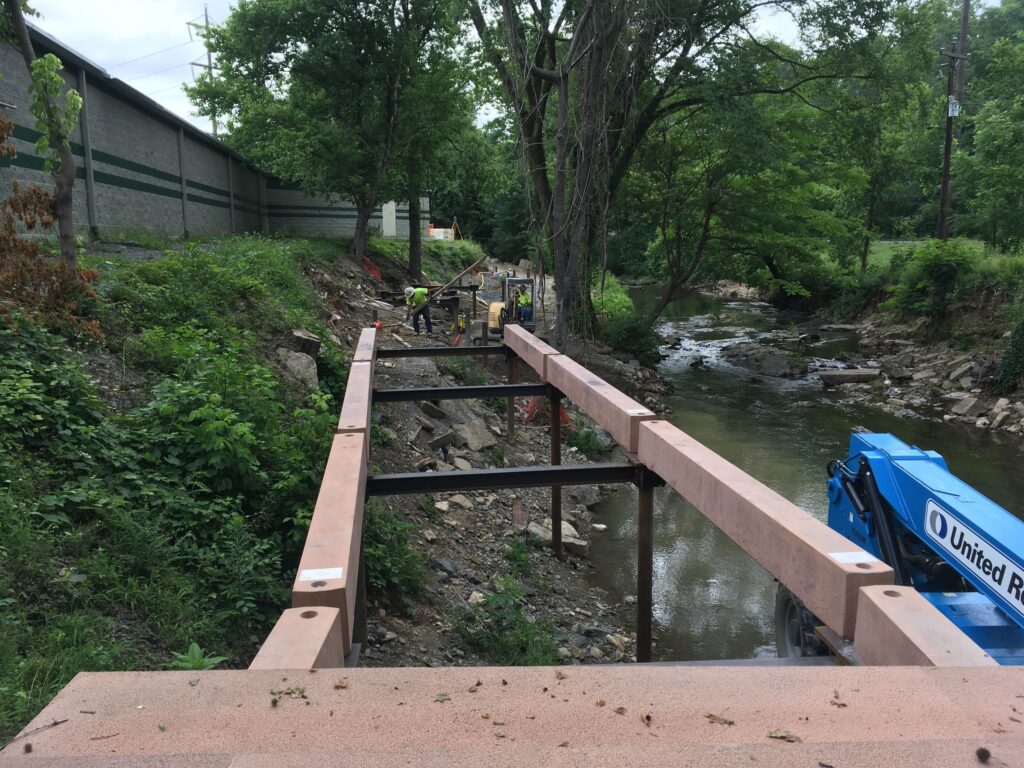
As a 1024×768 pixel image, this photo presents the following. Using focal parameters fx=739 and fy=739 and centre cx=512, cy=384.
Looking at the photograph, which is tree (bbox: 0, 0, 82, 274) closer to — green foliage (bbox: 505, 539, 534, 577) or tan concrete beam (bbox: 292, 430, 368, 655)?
tan concrete beam (bbox: 292, 430, 368, 655)

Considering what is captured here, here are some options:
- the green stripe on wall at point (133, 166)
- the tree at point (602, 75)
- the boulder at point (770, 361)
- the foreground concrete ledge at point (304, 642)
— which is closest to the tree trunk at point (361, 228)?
the green stripe on wall at point (133, 166)

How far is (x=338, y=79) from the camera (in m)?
20.1

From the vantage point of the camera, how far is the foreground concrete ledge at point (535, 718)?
4.95 feet

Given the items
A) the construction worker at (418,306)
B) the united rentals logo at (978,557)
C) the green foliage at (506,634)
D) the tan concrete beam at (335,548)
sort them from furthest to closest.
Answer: the construction worker at (418,306)
the green foliage at (506,634)
the united rentals logo at (978,557)
the tan concrete beam at (335,548)

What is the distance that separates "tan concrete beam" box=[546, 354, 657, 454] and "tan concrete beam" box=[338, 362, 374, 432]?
66.5 inches

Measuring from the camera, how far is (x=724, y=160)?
63.1ft

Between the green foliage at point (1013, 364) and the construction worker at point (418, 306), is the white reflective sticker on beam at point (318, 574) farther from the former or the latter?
the green foliage at point (1013, 364)

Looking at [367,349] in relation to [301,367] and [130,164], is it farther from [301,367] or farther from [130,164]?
[130,164]

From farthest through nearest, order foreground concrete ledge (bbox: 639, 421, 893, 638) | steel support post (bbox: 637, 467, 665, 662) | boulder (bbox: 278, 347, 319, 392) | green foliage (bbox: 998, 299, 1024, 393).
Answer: green foliage (bbox: 998, 299, 1024, 393)
boulder (bbox: 278, 347, 319, 392)
steel support post (bbox: 637, 467, 665, 662)
foreground concrete ledge (bbox: 639, 421, 893, 638)

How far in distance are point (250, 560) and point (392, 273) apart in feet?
63.6

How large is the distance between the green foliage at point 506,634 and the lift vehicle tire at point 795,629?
66.3 inches

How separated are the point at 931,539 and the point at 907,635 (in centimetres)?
254

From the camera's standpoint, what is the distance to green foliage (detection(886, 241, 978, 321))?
67.9 ft

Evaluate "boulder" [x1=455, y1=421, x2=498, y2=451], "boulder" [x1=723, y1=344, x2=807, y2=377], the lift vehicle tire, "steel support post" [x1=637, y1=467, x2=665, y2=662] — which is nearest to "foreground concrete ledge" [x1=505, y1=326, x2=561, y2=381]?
"boulder" [x1=455, y1=421, x2=498, y2=451]
